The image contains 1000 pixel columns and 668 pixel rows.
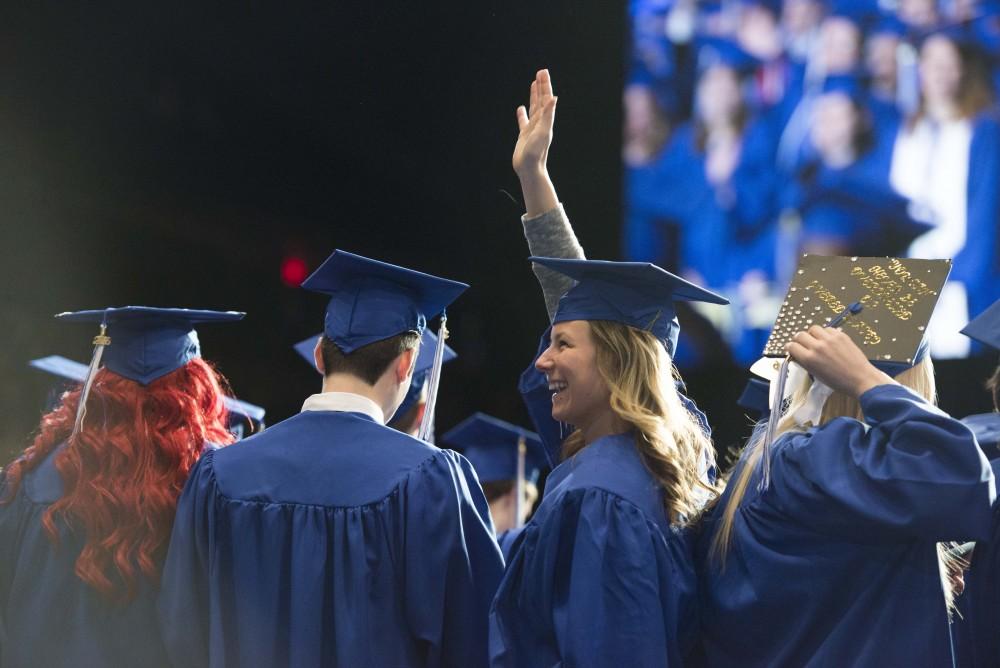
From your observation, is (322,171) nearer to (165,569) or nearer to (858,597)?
(165,569)

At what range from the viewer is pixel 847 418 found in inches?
81.6

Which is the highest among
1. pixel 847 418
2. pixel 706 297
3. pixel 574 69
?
pixel 574 69

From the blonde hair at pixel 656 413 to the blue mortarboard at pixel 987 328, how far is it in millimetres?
724

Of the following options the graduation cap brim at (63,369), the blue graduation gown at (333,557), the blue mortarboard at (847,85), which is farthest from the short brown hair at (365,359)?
the blue mortarboard at (847,85)

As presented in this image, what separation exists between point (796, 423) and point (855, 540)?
0.91ft

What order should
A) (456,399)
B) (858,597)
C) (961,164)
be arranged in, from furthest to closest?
1. (456,399)
2. (961,164)
3. (858,597)

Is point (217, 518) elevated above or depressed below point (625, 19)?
below

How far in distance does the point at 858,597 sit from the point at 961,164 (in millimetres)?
3781

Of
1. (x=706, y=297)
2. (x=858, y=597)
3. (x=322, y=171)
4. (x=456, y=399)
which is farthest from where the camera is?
(x=456, y=399)

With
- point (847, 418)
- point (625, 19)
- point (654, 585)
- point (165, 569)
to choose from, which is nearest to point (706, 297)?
point (847, 418)

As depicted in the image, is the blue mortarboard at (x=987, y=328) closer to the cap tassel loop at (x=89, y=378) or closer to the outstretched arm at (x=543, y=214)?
the outstretched arm at (x=543, y=214)

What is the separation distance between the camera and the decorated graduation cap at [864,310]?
208cm

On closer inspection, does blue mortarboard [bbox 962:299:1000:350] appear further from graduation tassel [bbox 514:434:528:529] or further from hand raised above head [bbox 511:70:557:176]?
graduation tassel [bbox 514:434:528:529]

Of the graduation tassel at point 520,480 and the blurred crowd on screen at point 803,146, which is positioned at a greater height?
the blurred crowd on screen at point 803,146
